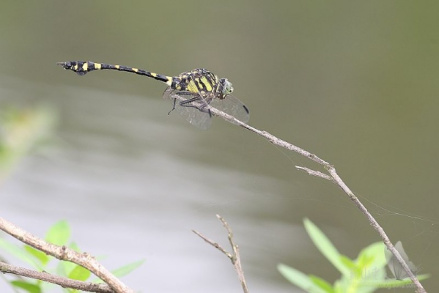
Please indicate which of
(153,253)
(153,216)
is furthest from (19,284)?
(153,216)

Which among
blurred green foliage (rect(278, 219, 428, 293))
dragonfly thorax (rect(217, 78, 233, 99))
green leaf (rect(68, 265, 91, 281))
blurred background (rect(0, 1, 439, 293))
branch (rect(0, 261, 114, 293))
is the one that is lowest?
branch (rect(0, 261, 114, 293))

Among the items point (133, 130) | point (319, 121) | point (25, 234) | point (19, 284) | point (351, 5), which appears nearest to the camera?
point (25, 234)

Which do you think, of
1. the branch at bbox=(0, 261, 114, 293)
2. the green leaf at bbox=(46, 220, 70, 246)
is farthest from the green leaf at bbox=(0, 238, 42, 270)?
the branch at bbox=(0, 261, 114, 293)

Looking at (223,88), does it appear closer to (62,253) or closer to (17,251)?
(17,251)

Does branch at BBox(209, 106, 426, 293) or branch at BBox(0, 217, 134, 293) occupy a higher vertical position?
branch at BBox(209, 106, 426, 293)

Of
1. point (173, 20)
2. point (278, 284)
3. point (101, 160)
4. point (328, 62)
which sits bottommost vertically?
point (278, 284)

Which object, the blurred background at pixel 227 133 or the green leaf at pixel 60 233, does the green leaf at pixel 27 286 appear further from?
the blurred background at pixel 227 133

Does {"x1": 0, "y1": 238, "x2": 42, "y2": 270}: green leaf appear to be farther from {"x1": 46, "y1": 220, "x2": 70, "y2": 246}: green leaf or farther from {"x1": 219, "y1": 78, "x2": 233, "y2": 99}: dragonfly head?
{"x1": 219, "y1": 78, "x2": 233, "y2": 99}: dragonfly head

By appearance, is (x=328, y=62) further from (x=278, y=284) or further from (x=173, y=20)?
(x=278, y=284)
